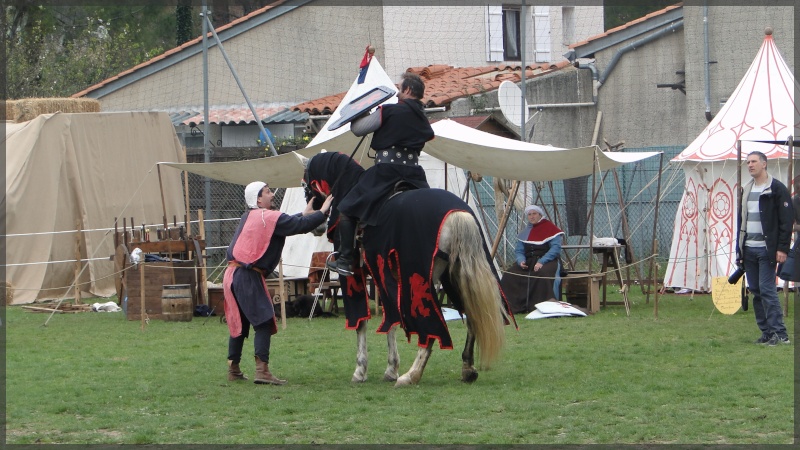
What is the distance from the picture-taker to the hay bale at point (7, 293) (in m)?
15.8

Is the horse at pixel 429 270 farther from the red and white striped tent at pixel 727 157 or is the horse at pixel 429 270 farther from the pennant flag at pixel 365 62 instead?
the red and white striped tent at pixel 727 157

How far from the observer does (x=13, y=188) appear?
16.8 m

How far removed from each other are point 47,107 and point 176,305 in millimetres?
6154

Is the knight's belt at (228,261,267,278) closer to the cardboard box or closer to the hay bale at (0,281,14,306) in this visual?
the cardboard box

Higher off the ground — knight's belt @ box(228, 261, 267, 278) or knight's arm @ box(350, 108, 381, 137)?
knight's arm @ box(350, 108, 381, 137)

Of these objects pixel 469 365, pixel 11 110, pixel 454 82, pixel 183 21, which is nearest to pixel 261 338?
pixel 469 365

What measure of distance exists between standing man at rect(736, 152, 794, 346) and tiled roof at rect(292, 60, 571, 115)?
10.9m

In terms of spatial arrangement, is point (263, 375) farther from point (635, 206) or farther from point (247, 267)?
point (635, 206)

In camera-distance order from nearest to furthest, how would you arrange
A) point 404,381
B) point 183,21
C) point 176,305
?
point 404,381 < point 176,305 < point 183,21

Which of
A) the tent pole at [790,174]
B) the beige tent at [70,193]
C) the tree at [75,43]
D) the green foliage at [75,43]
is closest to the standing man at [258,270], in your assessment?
the tent pole at [790,174]

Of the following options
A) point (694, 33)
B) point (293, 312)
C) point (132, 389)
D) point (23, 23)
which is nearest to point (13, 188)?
point (293, 312)

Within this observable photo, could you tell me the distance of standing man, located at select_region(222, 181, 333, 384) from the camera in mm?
8297

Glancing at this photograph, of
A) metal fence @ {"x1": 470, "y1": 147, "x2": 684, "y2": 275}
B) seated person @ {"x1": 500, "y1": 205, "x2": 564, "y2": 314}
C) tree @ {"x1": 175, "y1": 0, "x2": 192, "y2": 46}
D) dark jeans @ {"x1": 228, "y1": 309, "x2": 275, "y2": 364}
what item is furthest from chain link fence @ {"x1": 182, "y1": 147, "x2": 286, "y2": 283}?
tree @ {"x1": 175, "y1": 0, "x2": 192, "y2": 46}

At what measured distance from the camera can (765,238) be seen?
31.8 ft
